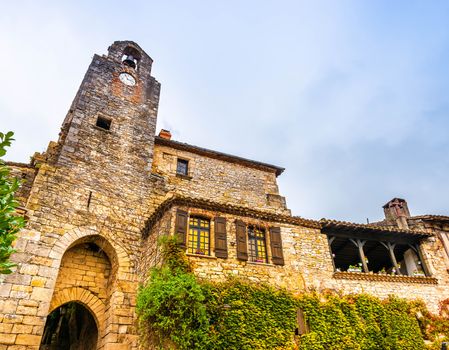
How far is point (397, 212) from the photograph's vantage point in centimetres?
1736

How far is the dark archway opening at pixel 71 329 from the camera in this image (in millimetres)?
12404

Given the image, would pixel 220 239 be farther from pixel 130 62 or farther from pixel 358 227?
pixel 130 62

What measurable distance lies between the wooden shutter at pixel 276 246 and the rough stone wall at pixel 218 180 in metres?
4.50

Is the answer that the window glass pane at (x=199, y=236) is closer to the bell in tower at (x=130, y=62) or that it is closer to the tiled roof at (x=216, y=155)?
the tiled roof at (x=216, y=155)

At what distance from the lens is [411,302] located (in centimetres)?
1236

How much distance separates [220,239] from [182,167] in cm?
636

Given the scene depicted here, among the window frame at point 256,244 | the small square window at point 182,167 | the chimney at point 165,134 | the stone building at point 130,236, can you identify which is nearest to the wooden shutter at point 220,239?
the stone building at point 130,236

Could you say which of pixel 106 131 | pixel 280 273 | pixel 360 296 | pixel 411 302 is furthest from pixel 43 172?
pixel 411 302

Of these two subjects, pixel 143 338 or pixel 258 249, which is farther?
pixel 258 249

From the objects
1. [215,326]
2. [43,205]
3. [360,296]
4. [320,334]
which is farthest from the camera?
[360,296]

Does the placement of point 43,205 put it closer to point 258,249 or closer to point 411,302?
point 258,249

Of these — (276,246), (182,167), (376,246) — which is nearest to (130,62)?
(182,167)

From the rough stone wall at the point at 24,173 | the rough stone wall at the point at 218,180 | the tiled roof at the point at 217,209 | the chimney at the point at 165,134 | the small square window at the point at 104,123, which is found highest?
the chimney at the point at 165,134

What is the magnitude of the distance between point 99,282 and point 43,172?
14.3 feet
